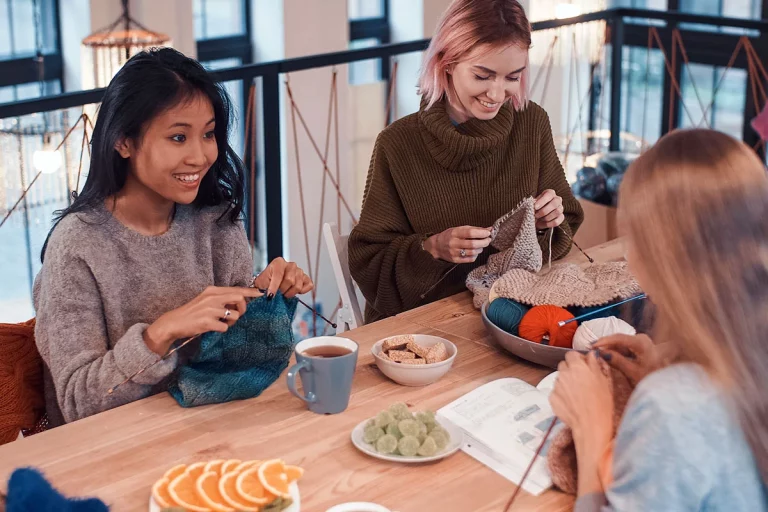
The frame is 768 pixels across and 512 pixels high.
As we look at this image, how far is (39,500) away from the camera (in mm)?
1123

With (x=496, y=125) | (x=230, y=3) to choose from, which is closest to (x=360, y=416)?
(x=496, y=125)

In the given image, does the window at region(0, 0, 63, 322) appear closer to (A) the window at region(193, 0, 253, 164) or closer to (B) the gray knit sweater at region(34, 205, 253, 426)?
(A) the window at region(193, 0, 253, 164)

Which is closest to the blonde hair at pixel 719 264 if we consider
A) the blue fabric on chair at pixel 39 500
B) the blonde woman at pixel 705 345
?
the blonde woman at pixel 705 345

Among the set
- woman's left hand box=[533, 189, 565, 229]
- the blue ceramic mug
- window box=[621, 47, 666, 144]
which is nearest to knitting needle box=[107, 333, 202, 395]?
the blue ceramic mug

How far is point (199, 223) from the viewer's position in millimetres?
1726

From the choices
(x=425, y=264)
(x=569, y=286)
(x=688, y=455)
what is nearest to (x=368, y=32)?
(x=425, y=264)

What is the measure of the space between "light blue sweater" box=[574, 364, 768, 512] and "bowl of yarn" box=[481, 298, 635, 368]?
431mm

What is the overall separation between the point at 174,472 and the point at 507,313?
0.66m

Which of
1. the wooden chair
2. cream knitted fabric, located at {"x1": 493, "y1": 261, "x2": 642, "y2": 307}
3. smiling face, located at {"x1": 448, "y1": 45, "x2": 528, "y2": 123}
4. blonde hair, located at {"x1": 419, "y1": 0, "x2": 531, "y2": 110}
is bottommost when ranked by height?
the wooden chair

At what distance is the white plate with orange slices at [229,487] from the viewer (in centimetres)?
112

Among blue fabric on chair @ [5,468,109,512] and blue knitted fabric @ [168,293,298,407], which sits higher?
blue knitted fabric @ [168,293,298,407]

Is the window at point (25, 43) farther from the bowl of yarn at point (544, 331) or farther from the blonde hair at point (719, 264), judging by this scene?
the blonde hair at point (719, 264)

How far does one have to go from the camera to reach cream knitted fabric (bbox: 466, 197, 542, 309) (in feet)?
6.03

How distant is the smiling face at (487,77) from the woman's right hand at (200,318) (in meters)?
0.78
